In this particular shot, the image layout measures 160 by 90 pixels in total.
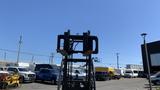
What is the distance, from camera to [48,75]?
3650cm

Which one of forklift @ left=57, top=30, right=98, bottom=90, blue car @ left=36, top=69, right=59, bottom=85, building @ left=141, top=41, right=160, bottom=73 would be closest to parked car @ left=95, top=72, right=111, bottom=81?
blue car @ left=36, top=69, right=59, bottom=85

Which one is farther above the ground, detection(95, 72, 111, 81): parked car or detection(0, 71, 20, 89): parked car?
detection(95, 72, 111, 81): parked car

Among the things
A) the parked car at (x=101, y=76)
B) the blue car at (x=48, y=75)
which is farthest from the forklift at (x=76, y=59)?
the parked car at (x=101, y=76)

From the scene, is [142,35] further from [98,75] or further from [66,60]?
[98,75]

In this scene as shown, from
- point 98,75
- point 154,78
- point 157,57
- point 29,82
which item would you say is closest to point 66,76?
point 29,82

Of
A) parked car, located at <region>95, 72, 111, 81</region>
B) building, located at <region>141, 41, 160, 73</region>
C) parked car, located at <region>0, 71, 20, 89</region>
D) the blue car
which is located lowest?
parked car, located at <region>0, 71, 20, 89</region>

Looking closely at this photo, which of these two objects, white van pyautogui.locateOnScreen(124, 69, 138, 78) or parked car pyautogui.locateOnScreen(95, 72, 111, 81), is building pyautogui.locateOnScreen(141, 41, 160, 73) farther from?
parked car pyautogui.locateOnScreen(95, 72, 111, 81)

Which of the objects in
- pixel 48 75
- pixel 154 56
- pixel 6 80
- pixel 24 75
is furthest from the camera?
pixel 154 56

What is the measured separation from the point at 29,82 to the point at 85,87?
959 inches

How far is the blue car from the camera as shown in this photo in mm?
35638

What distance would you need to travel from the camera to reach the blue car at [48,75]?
35638mm

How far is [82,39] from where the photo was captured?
12.5m

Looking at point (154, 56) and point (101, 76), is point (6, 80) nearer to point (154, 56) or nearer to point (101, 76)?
point (101, 76)

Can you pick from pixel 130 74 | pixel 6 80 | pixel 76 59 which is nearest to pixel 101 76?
pixel 6 80
